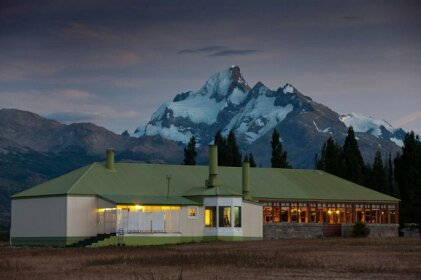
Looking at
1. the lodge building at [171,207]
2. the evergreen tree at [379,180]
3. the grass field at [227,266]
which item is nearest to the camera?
the grass field at [227,266]

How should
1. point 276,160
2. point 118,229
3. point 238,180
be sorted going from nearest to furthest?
point 118,229 → point 238,180 → point 276,160

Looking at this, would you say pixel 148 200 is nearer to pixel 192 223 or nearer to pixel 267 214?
pixel 192 223

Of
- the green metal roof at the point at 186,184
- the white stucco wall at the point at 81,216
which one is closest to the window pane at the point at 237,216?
the green metal roof at the point at 186,184

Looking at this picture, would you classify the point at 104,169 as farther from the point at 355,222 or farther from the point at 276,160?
the point at 276,160

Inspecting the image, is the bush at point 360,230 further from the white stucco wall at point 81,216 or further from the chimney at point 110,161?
the white stucco wall at point 81,216

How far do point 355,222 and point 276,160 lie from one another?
30.1 m

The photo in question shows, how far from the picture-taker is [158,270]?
46219mm

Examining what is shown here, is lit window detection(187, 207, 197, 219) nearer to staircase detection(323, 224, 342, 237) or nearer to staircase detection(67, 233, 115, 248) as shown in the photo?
staircase detection(67, 233, 115, 248)

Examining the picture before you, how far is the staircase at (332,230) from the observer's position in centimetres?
11225

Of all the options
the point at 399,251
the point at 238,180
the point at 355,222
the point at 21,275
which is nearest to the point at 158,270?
the point at 21,275

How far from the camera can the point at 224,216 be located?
3780 inches

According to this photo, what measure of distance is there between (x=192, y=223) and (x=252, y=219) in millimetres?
7747

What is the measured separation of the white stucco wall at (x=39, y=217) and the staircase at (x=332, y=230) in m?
34.6

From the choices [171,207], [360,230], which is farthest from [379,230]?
[171,207]
